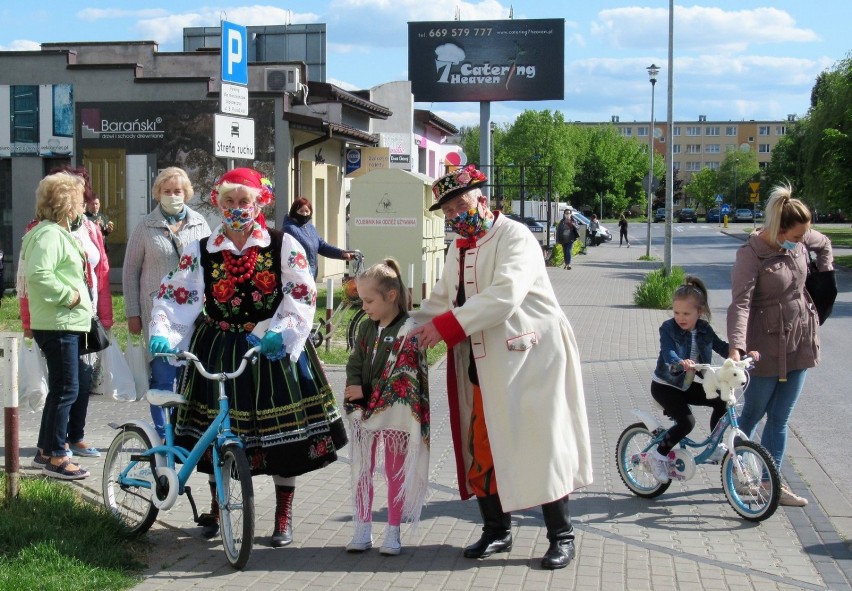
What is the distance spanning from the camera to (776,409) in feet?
21.8

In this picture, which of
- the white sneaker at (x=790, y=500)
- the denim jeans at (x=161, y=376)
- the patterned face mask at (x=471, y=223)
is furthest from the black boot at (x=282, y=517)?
the white sneaker at (x=790, y=500)

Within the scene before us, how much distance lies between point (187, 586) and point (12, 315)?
12.7 m

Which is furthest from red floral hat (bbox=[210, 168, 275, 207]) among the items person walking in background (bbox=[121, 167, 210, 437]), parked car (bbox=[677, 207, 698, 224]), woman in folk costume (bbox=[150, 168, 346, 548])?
parked car (bbox=[677, 207, 698, 224])

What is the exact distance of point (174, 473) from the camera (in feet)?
17.7

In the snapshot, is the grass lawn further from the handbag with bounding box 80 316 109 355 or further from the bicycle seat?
the handbag with bounding box 80 316 109 355

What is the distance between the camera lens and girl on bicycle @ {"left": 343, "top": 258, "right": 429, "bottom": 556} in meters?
5.40

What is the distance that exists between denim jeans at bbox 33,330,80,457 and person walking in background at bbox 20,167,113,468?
0.24m

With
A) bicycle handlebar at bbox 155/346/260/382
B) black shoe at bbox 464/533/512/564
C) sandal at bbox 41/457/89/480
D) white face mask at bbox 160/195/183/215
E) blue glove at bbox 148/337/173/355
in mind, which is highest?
white face mask at bbox 160/195/183/215

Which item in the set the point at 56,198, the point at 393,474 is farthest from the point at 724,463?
the point at 56,198

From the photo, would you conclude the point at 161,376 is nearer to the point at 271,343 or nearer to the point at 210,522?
the point at 210,522

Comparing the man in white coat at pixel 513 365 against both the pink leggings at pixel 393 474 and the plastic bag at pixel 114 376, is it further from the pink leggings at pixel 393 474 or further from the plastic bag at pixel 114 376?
the plastic bag at pixel 114 376

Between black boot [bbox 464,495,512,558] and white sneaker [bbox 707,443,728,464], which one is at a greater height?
white sneaker [bbox 707,443,728,464]

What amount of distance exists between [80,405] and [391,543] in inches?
114

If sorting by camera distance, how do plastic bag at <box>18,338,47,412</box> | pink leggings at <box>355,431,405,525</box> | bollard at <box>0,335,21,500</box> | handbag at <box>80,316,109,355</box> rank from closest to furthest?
pink leggings at <box>355,431,405,525</box> → bollard at <box>0,335,21,500</box> → plastic bag at <box>18,338,47,412</box> → handbag at <box>80,316,109,355</box>
